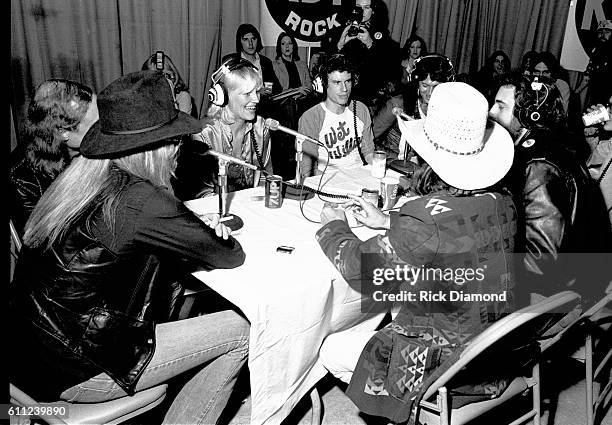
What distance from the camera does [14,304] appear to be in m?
1.67

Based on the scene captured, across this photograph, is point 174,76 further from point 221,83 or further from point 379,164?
point 379,164

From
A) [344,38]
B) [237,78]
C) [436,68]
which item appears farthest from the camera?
[344,38]

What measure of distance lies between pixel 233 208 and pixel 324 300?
760mm

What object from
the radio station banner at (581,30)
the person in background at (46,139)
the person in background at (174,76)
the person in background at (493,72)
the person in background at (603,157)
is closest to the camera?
the person in background at (46,139)

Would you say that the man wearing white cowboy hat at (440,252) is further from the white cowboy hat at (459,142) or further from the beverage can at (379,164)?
the beverage can at (379,164)

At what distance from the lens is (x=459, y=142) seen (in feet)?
5.40

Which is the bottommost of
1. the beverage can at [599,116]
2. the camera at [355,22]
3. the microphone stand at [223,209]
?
the microphone stand at [223,209]

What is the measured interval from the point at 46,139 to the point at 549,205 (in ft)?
7.43

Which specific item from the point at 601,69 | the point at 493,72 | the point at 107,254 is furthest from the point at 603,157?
the point at 601,69

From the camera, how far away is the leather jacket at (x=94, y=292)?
5.22ft

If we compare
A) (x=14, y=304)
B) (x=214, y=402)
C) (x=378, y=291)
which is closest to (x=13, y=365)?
(x=14, y=304)

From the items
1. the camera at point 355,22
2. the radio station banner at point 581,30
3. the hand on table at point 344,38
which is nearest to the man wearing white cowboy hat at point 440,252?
the hand on table at point 344,38

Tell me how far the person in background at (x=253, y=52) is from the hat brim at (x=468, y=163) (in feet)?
13.1

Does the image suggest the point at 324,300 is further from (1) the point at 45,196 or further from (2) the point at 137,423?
(2) the point at 137,423
